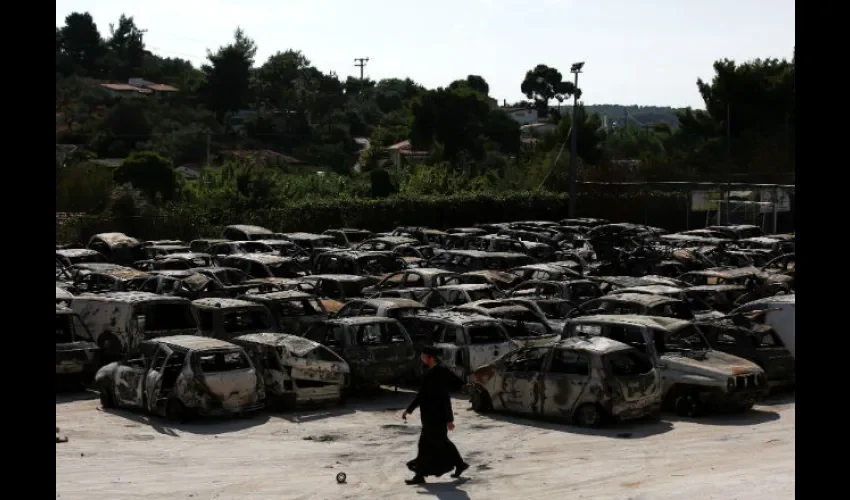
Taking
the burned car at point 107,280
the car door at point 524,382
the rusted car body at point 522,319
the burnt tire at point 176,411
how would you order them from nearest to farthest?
the burnt tire at point 176,411, the car door at point 524,382, the rusted car body at point 522,319, the burned car at point 107,280

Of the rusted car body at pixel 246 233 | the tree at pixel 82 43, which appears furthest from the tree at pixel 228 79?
the rusted car body at pixel 246 233

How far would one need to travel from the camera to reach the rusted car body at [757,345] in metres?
17.4

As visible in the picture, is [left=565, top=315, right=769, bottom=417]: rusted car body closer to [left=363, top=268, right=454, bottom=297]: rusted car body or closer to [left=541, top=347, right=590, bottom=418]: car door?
[left=541, top=347, right=590, bottom=418]: car door

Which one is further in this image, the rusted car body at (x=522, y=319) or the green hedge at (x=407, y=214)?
the green hedge at (x=407, y=214)

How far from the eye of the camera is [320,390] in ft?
53.4

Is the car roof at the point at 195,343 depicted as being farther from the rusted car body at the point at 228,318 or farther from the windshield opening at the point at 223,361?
the rusted car body at the point at 228,318

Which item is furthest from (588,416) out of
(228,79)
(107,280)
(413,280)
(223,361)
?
(228,79)

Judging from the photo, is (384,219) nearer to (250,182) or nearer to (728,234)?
(250,182)

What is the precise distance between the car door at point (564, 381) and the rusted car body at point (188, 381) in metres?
3.98

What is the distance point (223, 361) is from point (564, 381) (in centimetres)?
474

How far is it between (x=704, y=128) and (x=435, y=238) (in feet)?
166

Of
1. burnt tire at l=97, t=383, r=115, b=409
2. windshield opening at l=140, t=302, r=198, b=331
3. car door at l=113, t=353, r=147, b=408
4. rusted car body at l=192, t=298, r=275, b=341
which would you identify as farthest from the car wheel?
windshield opening at l=140, t=302, r=198, b=331

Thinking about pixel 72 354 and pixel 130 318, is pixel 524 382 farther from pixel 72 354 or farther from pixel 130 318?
pixel 72 354
